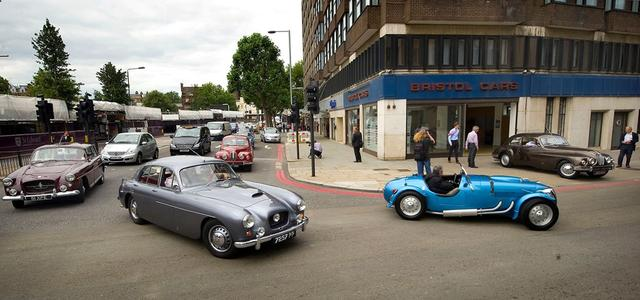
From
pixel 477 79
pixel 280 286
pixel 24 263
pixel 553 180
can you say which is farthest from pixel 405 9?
pixel 24 263

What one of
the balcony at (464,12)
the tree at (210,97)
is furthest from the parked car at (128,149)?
the tree at (210,97)

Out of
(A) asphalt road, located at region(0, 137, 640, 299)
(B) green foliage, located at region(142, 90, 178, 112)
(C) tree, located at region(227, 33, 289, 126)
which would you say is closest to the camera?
(A) asphalt road, located at region(0, 137, 640, 299)

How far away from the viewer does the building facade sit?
1512 cm

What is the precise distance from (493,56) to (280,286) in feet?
52.8

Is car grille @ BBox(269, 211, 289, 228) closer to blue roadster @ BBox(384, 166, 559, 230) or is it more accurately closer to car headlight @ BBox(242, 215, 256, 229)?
car headlight @ BBox(242, 215, 256, 229)

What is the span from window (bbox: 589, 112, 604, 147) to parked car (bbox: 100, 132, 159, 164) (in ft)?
79.5

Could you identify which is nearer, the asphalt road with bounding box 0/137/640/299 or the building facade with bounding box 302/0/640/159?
the asphalt road with bounding box 0/137/640/299

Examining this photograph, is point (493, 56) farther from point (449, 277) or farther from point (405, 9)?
point (449, 277)

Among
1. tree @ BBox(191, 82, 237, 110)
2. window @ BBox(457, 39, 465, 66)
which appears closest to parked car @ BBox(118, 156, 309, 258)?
window @ BBox(457, 39, 465, 66)

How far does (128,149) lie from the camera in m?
14.9

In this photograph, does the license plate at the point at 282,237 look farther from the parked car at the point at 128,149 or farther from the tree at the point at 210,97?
the tree at the point at 210,97

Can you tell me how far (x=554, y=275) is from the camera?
13.7 feet

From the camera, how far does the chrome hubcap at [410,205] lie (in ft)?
21.6

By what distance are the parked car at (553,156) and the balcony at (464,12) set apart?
231 inches
